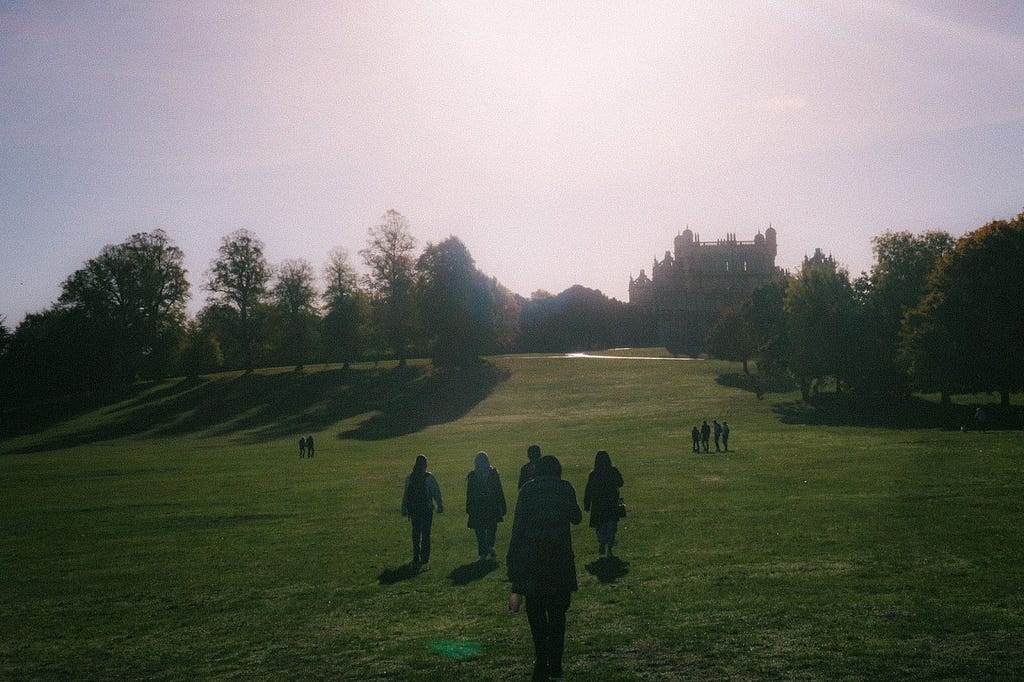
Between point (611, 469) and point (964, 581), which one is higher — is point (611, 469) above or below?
above

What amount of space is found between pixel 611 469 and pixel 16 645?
10810 millimetres

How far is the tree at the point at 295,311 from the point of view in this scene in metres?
102

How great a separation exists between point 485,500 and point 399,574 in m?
2.38

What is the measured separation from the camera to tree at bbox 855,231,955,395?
7175 centimetres

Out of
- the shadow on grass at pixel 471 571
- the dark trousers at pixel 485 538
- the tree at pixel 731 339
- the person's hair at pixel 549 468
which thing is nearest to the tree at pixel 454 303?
the tree at pixel 731 339

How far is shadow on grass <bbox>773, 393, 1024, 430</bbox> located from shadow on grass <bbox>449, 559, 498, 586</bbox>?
157 feet

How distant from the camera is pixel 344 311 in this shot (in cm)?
9919

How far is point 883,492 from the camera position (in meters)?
24.3

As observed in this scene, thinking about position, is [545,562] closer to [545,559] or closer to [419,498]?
[545,559]

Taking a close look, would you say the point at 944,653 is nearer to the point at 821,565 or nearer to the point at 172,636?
the point at 821,565

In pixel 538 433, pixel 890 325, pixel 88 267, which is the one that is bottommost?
pixel 538 433

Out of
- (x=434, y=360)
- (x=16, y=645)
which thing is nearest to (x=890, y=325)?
(x=434, y=360)

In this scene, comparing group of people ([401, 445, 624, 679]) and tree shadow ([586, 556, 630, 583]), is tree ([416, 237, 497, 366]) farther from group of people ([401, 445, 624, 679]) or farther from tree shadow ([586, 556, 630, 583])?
group of people ([401, 445, 624, 679])

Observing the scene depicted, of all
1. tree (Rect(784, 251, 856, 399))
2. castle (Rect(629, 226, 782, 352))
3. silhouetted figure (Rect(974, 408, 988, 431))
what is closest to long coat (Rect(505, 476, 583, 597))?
silhouetted figure (Rect(974, 408, 988, 431))
